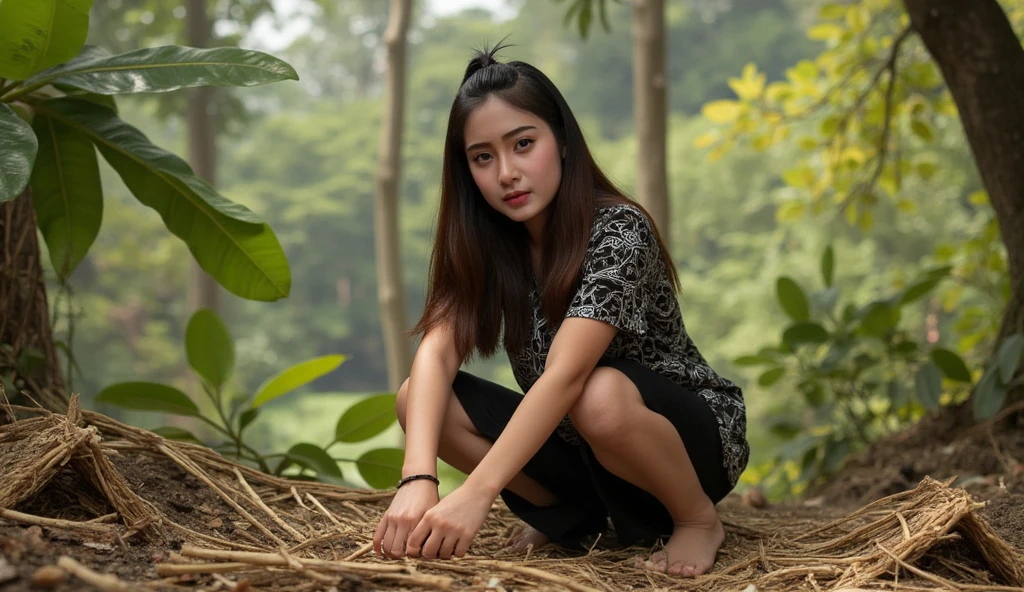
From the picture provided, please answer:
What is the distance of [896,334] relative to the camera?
8.77 ft

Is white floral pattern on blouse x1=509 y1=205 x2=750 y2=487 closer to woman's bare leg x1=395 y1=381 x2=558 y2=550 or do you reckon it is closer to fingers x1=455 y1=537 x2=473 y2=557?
woman's bare leg x1=395 y1=381 x2=558 y2=550

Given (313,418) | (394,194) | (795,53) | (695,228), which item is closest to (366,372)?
(313,418)

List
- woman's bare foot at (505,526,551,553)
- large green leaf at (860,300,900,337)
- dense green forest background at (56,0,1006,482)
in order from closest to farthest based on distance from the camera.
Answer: woman's bare foot at (505,526,551,553), large green leaf at (860,300,900,337), dense green forest background at (56,0,1006,482)

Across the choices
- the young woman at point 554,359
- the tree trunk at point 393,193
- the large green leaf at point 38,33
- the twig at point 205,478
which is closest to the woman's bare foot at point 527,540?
the young woman at point 554,359

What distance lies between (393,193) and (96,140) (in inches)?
112

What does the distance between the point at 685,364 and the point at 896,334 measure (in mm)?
1423

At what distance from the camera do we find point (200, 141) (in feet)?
19.9

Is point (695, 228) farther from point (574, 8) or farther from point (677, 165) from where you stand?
point (574, 8)

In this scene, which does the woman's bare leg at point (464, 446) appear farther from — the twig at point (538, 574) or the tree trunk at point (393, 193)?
the tree trunk at point (393, 193)

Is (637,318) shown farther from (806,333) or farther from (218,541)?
(806,333)

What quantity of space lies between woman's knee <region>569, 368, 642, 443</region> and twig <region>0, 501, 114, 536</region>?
0.63 meters

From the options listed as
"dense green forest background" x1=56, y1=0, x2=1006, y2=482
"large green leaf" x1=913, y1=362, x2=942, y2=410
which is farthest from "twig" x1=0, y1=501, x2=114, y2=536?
"dense green forest background" x1=56, y1=0, x2=1006, y2=482

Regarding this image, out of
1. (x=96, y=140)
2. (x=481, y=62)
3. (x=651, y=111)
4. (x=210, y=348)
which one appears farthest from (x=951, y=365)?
Result: (x=96, y=140)

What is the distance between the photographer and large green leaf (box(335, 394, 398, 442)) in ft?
6.39
